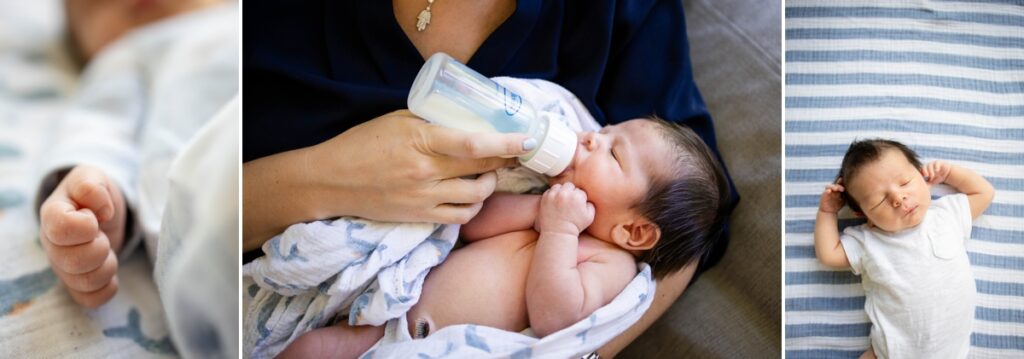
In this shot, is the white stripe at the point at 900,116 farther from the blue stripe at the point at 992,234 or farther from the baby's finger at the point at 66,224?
the baby's finger at the point at 66,224

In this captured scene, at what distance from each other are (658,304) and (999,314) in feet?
1.09

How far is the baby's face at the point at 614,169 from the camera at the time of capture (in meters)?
0.73

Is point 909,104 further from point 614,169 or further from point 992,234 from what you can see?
point 614,169

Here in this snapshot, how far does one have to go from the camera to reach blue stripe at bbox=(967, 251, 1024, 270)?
28.5 inches

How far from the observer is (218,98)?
3.26 feet

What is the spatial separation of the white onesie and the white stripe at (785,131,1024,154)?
74 mm

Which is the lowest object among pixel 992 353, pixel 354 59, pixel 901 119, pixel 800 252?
pixel 992 353

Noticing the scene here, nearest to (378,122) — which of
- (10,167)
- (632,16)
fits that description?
(632,16)

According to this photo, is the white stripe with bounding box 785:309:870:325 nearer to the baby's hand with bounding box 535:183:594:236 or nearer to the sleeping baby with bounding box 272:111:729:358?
the sleeping baby with bounding box 272:111:729:358

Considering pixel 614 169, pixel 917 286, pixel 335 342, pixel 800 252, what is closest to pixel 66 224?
pixel 335 342

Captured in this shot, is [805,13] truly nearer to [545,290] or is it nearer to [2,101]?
[545,290]

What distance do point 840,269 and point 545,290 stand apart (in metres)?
0.29

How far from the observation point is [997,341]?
0.74 metres

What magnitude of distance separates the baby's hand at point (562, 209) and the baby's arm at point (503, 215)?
1.1 inches
